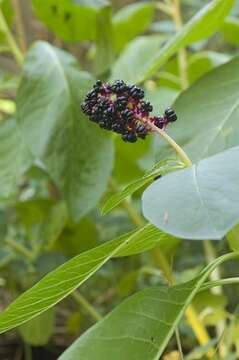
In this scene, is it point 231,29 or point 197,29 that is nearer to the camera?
point 197,29

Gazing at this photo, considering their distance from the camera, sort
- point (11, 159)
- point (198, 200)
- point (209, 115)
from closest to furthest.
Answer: point (198, 200) < point (209, 115) < point (11, 159)

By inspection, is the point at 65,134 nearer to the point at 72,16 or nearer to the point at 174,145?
the point at 72,16

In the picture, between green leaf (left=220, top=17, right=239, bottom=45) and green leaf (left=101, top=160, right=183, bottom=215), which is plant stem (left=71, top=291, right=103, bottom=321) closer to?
green leaf (left=220, top=17, right=239, bottom=45)

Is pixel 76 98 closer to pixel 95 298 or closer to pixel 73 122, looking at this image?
pixel 73 122

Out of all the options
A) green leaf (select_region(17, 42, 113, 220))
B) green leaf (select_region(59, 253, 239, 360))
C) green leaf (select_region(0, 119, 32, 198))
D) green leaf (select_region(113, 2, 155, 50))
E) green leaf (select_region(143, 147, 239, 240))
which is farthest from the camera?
green leaf (select_region(113, 2, 155, 50))

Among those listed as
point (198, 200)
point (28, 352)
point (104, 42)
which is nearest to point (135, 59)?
point (104, 42)

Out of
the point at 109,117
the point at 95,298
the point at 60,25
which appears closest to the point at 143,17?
the point at 60,25

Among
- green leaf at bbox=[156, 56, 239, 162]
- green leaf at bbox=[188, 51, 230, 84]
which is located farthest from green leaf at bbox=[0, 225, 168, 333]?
green leaf at bbox=[188, 51, 230, 84]
